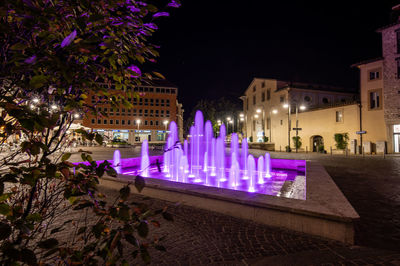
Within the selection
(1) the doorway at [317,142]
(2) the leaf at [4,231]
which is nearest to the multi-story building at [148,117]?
(1) the doorway at [317,142]

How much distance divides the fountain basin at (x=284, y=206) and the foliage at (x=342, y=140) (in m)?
23.4

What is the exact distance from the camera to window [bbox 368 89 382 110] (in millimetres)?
22972

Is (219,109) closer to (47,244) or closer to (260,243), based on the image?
(260,243)

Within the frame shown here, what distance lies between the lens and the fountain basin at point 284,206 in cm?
348

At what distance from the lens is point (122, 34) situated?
1514mm

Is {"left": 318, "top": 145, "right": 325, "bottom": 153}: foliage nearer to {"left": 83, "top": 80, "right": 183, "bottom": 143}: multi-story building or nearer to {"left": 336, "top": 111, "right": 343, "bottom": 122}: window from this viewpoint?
{"left": 336, "top": 111, "right": 343, "bottom": 122}: window

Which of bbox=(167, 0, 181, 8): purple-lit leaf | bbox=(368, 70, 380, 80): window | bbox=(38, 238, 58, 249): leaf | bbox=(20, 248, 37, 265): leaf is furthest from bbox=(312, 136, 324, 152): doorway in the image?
bbox=(20, 248, 37, 265): leaf

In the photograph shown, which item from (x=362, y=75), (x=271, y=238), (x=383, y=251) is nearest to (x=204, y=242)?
(x=271, y=238)

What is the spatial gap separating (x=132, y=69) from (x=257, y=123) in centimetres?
4283

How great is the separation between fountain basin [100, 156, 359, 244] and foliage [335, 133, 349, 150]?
922 inches

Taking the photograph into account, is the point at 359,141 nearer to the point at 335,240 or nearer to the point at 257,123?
the point at 257,123

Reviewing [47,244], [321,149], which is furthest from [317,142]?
[47,244]

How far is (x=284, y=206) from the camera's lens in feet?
12.6

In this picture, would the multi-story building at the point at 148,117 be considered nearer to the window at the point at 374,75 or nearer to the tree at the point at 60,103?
the window at the point at 374,75
